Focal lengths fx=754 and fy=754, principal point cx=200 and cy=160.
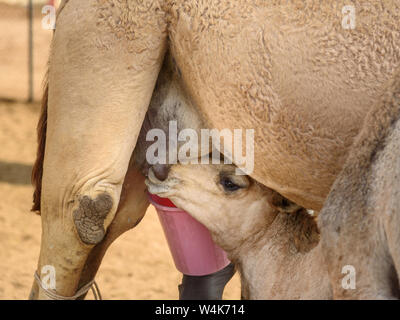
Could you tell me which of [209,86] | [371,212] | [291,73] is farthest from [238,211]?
[371,212]

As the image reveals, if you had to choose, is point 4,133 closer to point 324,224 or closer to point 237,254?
point 237,254

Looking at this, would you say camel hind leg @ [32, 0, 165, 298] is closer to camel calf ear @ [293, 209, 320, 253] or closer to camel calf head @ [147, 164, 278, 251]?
camel calf head @ [147, 164, 278, 251]

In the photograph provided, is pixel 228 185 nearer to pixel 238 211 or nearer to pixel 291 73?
pixel 238 211

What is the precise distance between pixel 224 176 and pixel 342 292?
3.29 ft

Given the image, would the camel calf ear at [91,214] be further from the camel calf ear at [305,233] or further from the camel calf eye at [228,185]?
the camel calf ear at [305,233]

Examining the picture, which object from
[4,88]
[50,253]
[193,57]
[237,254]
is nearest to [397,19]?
[193,57]

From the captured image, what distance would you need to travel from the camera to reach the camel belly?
2.33m

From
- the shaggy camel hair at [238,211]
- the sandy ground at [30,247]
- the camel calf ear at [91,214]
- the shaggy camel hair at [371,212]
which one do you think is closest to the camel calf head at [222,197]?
the shaggy camel hair at [238,211]

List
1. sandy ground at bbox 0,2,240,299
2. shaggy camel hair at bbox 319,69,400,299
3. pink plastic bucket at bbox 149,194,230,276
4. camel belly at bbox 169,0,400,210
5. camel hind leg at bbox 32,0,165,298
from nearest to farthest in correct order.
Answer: shaggy camel hair at bbox 319,69,400,299 < camel belly at bbox 169,0,400,210 < camel hind leg at bbox 32,0,165,298 < pink plastic bucket at bbox 149,194,230,276 < sandy ground at bbox 0,2,240,299

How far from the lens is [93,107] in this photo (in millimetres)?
2633

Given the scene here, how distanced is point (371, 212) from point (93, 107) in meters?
1.19

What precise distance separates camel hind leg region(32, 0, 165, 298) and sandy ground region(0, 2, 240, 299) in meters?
1.20

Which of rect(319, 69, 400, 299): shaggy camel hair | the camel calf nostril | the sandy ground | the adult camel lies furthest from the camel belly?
the sandy ground

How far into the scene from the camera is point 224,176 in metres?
2.80
